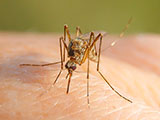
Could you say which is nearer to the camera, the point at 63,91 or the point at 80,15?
the point at 63,91

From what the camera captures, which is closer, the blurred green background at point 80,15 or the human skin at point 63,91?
the human skin at point 63,91

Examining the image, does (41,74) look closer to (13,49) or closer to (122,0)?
(13,49)

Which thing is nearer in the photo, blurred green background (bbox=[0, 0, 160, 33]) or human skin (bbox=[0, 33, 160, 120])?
human skin (bbox=[0, 33, 160, 120])

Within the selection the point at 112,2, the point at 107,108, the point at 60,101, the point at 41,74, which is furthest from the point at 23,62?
the point at 112,2
